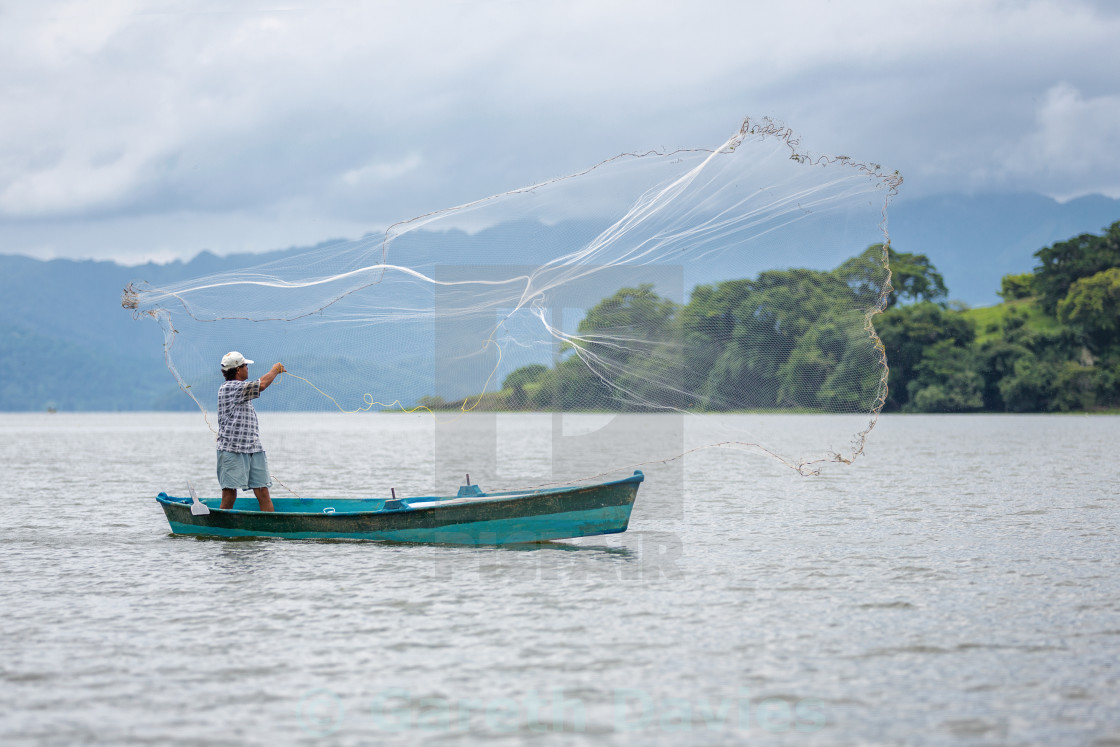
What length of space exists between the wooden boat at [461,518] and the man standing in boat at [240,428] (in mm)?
532

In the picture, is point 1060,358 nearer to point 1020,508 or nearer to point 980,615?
point 1020,508

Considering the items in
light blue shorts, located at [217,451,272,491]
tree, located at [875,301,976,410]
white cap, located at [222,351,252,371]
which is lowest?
light blue shorts, located at [217,451,272,491]

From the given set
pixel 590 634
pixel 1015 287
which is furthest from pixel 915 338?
pixel 590 634

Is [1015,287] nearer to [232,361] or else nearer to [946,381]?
[946,381]

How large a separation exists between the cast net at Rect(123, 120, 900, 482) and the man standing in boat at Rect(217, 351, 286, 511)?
92 cm

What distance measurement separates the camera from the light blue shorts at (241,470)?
48.9 ft

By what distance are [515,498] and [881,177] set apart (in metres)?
6.36

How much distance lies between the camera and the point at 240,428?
14.6 m

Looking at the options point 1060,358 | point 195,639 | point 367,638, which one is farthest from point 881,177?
point 1060,358

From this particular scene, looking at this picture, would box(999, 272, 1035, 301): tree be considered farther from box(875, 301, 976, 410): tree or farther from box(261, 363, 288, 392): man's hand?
box(261, 363, 288, 392): man's hand

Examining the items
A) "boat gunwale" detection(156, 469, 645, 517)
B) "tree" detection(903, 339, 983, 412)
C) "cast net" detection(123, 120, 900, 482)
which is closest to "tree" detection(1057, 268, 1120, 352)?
"tree" detection(903, 339, 983, 412)

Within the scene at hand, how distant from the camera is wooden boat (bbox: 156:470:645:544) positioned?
14.1 metres

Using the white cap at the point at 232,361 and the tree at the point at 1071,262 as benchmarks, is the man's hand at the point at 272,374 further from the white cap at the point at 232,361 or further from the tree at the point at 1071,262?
the tree at the point at 1071,262

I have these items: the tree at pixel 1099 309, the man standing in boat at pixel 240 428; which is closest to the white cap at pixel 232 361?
the man standing in boat at pixel 240 428
